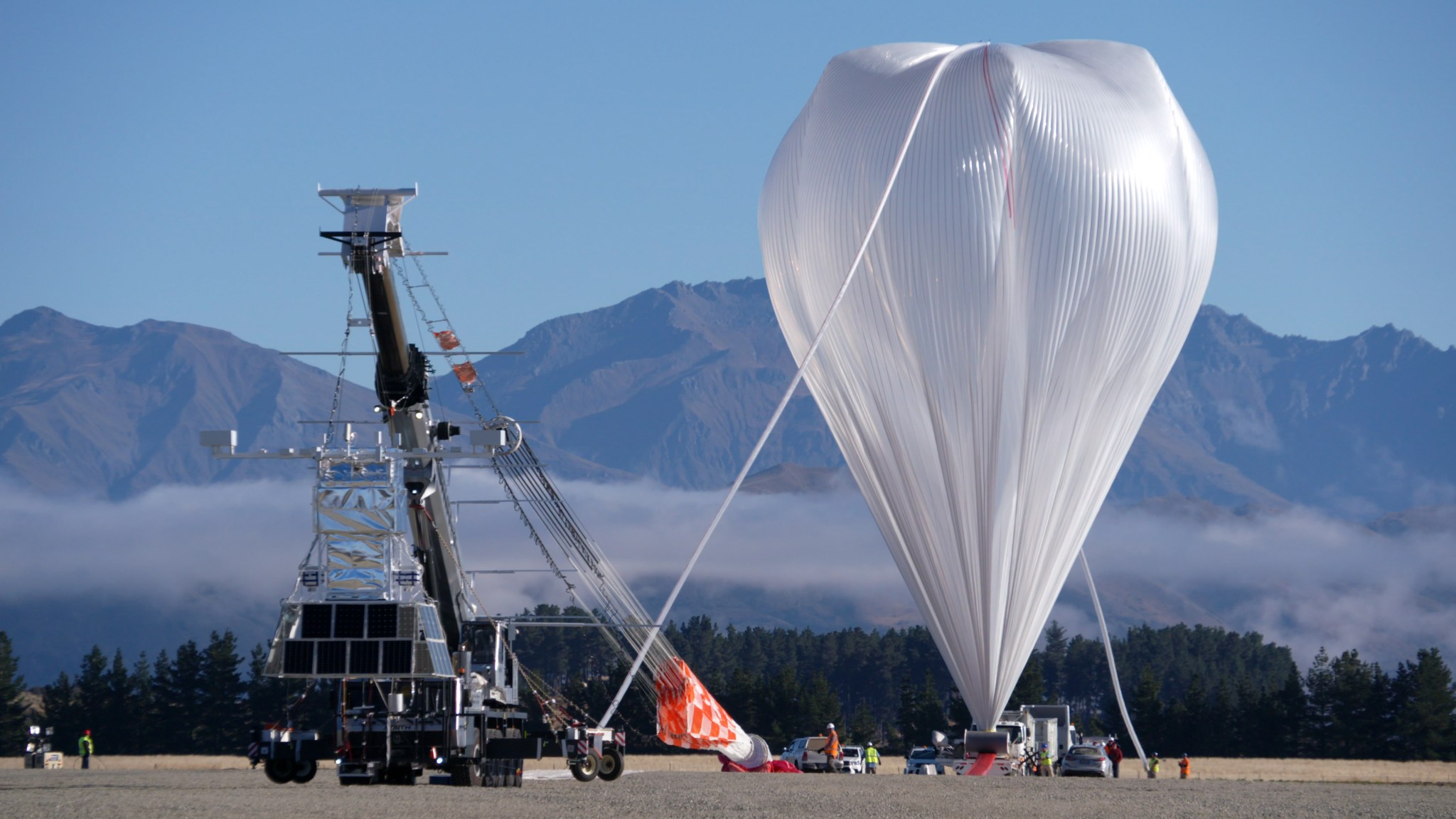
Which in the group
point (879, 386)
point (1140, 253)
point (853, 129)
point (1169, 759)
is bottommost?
point (1169, 759)

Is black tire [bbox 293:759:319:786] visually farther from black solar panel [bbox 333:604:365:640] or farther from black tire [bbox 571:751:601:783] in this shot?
black tire [bbox 571:751:601:783]

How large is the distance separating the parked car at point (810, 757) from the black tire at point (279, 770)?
17.7 metres

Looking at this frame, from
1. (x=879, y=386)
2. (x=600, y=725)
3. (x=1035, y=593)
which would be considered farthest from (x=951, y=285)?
(x=600, y=725)

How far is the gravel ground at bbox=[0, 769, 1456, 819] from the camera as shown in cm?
2289

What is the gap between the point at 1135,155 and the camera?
114 ft

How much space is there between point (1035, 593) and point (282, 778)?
15.8 m

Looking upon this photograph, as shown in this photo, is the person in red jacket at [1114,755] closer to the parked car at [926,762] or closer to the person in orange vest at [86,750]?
the parked car at [926,762]

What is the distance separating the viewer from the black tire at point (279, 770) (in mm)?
28016

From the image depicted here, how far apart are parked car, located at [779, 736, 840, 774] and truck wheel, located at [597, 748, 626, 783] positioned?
40.5 feet

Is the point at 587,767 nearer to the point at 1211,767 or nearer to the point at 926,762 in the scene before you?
the point at 926,762

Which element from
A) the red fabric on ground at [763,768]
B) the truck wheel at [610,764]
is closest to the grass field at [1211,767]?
the red fabric on ground at [763,768]

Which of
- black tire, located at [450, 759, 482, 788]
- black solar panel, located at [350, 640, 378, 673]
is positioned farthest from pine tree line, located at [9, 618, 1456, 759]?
black solar panel, located at [350, 640, 378, 673]

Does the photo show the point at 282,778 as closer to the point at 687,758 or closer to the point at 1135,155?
the point at 1135,155

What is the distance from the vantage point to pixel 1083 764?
42094 mm
